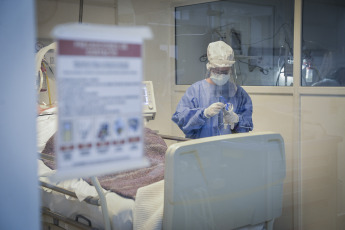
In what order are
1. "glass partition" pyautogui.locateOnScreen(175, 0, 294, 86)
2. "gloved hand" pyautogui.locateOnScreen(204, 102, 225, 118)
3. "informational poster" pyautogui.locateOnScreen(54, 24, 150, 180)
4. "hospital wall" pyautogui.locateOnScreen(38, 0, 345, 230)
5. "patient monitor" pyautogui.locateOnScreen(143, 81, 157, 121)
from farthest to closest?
"glass partition" pyautogui.locateOnScreen(175, 0, 294, 86) < "hospital wall" pyautogui.locateOnScreen(38, 0, 345, 230) < "gloved hand" pyautogui.locateOnScreen(204, 102, 225, 118) < "patient monitor" pyautogui.locateOnScreen(143, 81, 157, 121) < "informational poster" pyautogui.locateOnScreen(54, 24, 150, 180)

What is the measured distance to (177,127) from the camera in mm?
2029

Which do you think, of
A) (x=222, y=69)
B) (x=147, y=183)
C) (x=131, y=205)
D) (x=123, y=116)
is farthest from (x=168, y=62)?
(x=123, y=116)

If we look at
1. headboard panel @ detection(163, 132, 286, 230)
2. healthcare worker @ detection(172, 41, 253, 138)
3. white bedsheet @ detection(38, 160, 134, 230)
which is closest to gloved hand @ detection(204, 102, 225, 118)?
healthcare worker @ detection(172, 41, 253, 138)

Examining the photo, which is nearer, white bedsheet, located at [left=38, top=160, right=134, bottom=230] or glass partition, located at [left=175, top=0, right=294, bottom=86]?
white bedsheet, located at [left=38, top=160, right=134, bottom=230]

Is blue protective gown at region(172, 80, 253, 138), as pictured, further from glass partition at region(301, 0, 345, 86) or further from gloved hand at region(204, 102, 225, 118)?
glass partition at region(301, 0, 345, 86)

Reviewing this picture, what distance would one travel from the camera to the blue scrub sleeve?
6.15 feet

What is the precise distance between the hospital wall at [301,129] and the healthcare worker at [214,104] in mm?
129

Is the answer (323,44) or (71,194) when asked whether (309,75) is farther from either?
(71,194)

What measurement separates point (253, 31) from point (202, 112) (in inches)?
32.5

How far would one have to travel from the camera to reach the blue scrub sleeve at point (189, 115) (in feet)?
6.15

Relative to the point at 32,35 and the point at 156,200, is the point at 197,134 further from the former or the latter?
the point at 32,35

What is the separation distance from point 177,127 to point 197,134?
19 centimetres

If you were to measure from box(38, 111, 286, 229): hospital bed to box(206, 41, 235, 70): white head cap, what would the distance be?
1.42ft

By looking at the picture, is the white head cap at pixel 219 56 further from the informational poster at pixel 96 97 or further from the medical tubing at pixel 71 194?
the informational poster at pixel 96 97
